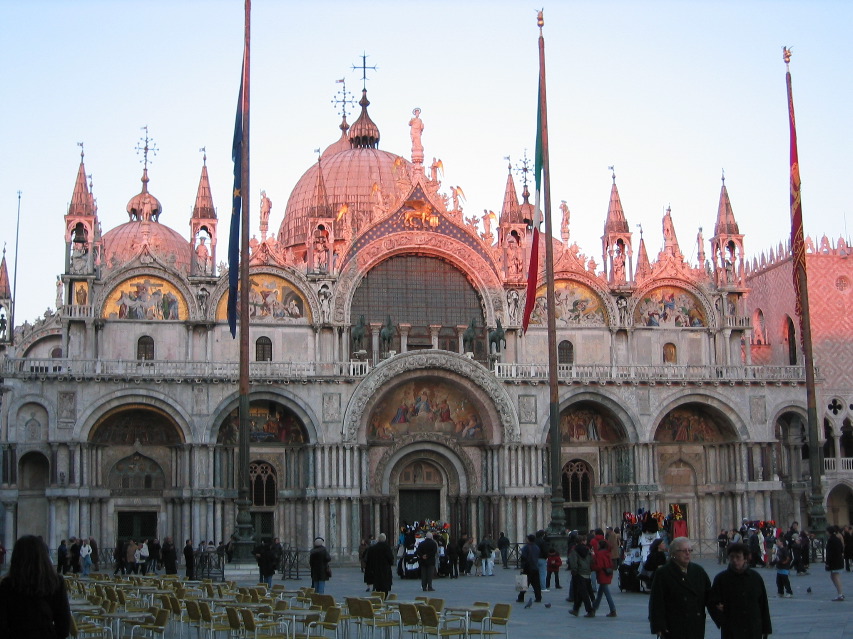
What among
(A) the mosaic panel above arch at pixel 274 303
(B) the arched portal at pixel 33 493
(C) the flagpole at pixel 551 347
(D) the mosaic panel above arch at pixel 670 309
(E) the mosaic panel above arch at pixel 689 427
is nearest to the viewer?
(C) the flagpole at pixel 551 347

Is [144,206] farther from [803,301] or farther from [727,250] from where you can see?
[803,301]

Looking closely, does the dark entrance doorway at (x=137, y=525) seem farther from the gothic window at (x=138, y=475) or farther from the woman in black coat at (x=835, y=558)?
the woman in black coat at (x=835, y=558)

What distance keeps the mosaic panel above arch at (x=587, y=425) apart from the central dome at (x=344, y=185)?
16.1 metres

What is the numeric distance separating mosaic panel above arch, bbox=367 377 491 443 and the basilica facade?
89mm

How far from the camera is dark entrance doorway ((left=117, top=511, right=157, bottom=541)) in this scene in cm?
5031

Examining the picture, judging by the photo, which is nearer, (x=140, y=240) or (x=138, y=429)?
(x=138, y=429)

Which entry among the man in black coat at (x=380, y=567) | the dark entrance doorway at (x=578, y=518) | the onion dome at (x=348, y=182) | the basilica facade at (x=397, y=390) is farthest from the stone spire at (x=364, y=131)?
the man in black coat at (x=380, y=567)

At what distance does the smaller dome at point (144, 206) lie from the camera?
67.1 metres

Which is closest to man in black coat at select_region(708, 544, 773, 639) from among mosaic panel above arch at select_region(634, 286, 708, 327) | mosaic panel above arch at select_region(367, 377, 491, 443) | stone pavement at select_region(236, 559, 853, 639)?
stone pavement at select_region(236, 559, 853, 639)

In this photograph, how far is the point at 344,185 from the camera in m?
66.2

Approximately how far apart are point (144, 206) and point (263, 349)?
18527mm

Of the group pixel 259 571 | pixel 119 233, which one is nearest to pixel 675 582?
pixel 259 571

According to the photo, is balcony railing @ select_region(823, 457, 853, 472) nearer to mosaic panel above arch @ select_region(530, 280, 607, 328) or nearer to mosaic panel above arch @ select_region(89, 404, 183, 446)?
mosaic panel above arch @ select_region(530, 280, 607, 328)

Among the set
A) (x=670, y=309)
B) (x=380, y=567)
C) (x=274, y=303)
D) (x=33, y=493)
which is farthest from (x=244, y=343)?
(x=670, y=309)
